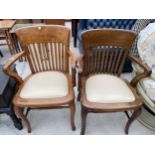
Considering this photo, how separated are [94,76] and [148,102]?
0.56m

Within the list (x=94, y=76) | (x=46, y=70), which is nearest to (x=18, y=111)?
(x=46, y=70)

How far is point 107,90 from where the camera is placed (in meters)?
1.30

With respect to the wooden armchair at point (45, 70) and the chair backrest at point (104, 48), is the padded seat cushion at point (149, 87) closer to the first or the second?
the chair backrest at point (104, 48)

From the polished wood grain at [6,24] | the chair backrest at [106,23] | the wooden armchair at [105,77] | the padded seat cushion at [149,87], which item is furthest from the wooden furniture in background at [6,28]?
the padded seat cushion at [149,87]

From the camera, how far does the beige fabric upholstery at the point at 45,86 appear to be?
1.26 metres

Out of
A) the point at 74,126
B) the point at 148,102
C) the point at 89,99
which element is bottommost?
the point at 74,126

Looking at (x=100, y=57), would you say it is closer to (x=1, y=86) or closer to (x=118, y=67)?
(x=118, y=67)

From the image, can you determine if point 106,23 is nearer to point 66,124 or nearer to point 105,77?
point 105,77

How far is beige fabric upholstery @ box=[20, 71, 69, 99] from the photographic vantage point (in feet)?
4.15

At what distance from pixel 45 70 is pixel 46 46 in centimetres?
25

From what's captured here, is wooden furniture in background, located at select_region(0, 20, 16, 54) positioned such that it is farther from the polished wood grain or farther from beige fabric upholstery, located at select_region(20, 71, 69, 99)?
beige fabric upholstery, located at select_region(20, 71, 69, 99)

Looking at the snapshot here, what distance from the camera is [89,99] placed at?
125cm

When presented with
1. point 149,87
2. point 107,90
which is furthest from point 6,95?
point 149,87

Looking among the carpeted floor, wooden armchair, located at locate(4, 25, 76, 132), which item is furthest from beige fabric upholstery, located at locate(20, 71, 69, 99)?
the carpeted floor
